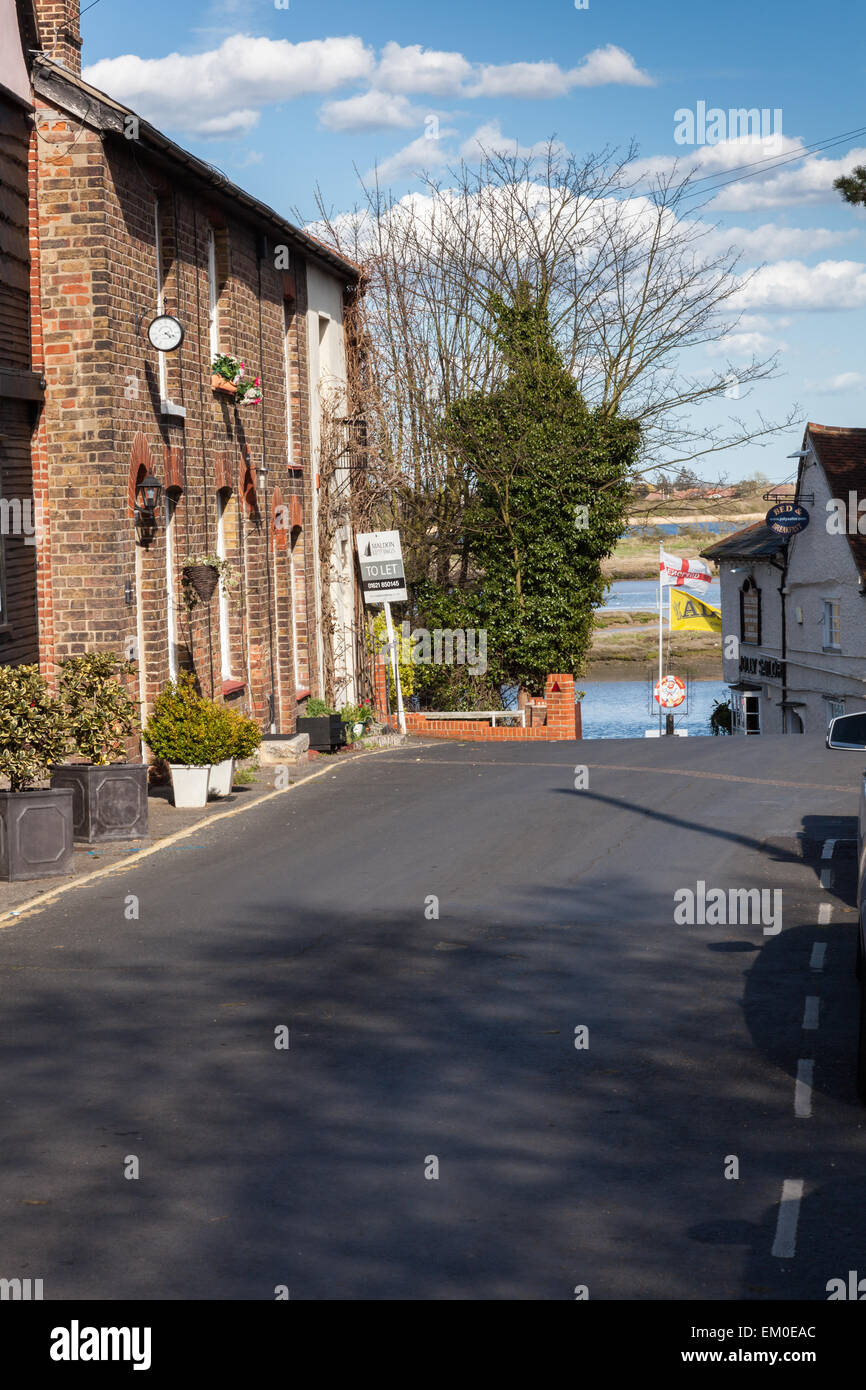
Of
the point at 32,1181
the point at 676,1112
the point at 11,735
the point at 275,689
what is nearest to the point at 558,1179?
the point at 676,1112

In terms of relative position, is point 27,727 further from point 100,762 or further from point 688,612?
point 688,612

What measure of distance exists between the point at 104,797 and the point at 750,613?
123 ft

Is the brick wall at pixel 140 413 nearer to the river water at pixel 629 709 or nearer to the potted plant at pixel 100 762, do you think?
the potted plant at pixel 100 762

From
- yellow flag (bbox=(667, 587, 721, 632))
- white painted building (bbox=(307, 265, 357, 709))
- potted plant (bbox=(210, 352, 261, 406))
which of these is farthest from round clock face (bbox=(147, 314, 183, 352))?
yellow flag (bbox=(667, 587, 721, 632))

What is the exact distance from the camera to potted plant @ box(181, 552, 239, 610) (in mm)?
17703

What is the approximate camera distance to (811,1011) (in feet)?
27.3

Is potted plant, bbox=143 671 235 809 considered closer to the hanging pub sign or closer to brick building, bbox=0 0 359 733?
brick building, bbox=0 0 359 733

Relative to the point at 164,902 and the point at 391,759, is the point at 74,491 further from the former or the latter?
the point at 391,759

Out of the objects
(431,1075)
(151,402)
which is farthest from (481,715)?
(431,1075)

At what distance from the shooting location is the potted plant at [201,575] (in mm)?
17703

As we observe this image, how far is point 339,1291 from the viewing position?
4.91m

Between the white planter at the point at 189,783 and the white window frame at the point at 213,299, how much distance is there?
6249 mm

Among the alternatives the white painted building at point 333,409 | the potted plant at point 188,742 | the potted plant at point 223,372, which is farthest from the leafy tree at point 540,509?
the potted plant at point 188,742

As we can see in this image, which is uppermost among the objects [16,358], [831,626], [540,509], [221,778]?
[16,358]
